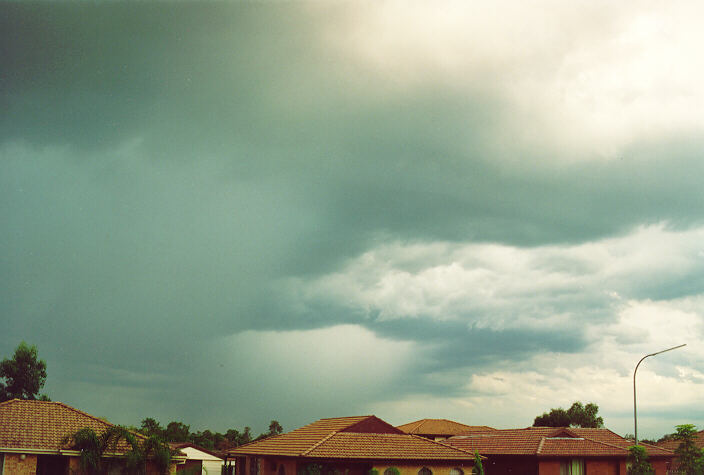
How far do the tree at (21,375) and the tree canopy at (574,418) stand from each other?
3210 inches

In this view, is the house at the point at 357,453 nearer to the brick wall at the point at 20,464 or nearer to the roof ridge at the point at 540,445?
the roof ridge at the point at 540,445

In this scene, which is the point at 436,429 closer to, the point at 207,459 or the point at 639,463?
the point at 207,459

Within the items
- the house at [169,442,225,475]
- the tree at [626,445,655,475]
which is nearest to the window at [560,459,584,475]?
the tree at [626,445,655,475]

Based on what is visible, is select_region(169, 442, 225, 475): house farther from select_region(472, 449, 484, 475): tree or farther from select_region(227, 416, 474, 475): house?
select_region(472, 449, 484, 475): tree

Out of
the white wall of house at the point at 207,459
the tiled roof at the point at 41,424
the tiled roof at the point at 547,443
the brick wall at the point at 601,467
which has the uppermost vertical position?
the tiled roof at the point at 41,424

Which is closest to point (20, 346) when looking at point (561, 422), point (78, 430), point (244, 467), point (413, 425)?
point (244, 467)

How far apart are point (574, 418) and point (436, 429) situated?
39121 millimetres

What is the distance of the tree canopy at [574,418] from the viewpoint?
117 m

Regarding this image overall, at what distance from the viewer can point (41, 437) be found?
4559 cm

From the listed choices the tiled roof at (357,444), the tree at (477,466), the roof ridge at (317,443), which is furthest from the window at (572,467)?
the roof ridge at (317,443)

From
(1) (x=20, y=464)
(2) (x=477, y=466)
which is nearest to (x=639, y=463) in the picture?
(2) (x=477, y=466)

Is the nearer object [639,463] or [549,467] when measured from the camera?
[639,463]

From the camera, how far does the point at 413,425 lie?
304 ft

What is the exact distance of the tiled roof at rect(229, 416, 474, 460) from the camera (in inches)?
2035
